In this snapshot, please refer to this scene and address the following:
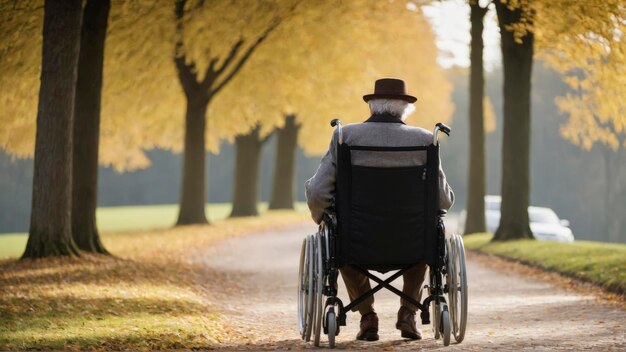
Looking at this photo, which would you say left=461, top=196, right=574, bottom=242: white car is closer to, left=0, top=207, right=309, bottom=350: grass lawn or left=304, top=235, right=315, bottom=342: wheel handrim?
left=0, top=207, right=309, bottom=350: grass lawn

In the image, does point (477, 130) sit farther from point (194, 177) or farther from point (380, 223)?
point (380, 223)

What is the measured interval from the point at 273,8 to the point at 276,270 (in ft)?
15.9

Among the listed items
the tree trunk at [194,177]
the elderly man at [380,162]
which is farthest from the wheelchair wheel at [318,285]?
the tree trunk at [194,177]

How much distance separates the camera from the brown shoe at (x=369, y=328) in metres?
7.10

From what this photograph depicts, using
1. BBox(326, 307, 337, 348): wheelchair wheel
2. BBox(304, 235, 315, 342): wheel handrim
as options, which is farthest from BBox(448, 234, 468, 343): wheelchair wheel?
BBox(304, 235, 315, 342): wheel handrim

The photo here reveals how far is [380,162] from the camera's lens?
21.9 feet

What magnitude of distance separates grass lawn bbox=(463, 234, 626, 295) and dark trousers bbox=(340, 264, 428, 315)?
4334 mm

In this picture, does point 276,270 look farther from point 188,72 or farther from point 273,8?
point 188,72

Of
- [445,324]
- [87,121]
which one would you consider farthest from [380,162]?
[87,121]

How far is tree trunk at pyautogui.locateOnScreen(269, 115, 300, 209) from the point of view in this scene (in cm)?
3441

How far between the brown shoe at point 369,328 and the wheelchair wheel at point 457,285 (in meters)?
0.54

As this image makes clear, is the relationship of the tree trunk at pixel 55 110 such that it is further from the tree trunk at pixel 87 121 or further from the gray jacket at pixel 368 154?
the gray jacket at pixel 368 154

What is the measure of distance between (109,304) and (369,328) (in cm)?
310

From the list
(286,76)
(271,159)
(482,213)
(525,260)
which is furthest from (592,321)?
(271,159)
